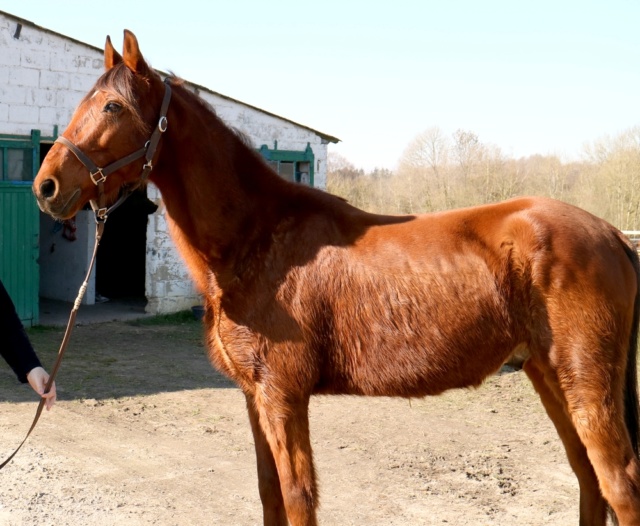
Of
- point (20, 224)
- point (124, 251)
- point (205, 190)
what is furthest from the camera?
point (124, 251)

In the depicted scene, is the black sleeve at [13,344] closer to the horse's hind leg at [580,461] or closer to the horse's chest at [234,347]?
the horse's chest at [234,347]

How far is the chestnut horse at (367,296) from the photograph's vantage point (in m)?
3.30

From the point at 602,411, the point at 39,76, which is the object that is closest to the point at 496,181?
the point at 39,76

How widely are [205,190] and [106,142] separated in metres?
0.50

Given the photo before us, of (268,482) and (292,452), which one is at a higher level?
(292,452)

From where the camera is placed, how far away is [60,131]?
10562mm

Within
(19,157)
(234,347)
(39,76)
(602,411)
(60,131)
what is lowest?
(602,411)

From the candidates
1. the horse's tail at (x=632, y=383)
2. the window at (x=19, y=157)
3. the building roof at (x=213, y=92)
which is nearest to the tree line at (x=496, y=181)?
the building roof at (x=213, y=92)

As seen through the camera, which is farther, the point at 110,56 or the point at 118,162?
the point at 110,56

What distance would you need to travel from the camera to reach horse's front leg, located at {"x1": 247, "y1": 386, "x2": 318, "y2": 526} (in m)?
3.28

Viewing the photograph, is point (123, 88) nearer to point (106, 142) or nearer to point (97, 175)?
point (106, 142)

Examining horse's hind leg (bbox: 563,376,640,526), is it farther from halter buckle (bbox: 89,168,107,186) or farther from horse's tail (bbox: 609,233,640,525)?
halter buckle (bbox: 89,168,107,186)

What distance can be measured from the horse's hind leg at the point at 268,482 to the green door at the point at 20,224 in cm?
763

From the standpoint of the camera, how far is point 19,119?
33.2 ft
